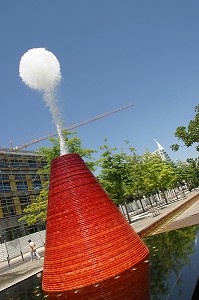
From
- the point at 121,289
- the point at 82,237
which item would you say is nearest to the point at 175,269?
the point at 121,289

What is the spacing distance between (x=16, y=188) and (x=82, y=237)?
38540 millimetres

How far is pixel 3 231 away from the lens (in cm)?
3862

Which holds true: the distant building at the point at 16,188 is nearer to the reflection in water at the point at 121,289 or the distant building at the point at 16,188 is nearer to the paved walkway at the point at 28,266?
the paved walkway at the point at 28,266

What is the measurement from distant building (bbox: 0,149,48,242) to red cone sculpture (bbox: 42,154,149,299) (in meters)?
32.2

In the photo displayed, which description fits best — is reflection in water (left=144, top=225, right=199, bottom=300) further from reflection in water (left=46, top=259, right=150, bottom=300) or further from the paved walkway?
the paved walkway

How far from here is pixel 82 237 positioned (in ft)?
22.0

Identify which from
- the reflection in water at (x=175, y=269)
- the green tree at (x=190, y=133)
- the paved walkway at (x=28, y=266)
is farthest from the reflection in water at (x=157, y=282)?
the green tree at (x=190, y=133)

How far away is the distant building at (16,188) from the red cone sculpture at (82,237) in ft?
106

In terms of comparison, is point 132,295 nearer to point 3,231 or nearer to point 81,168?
point 81,168

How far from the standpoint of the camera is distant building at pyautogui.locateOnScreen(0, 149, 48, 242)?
131 feet

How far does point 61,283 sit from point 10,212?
36332 millimetres

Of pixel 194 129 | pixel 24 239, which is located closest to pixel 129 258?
pixel 194 129

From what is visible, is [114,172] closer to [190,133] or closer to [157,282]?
[190,133]

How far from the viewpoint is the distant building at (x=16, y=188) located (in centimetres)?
4006
